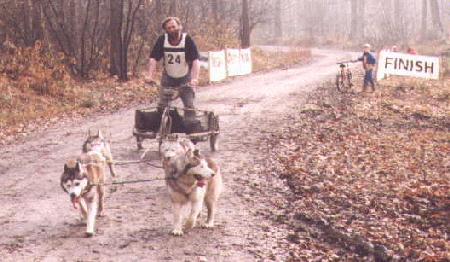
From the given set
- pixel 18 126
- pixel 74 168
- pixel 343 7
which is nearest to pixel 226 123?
pixel 18 126

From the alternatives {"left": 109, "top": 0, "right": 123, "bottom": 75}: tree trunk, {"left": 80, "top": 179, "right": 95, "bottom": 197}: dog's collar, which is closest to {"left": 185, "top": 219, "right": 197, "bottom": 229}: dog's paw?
{"left": 80, "top": 179, "right": 95, "bottom": 197}: dog's collar

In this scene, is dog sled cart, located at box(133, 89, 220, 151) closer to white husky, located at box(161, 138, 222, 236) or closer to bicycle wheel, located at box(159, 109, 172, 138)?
bicycle wheel, located at box(159, 109, 172, 138)

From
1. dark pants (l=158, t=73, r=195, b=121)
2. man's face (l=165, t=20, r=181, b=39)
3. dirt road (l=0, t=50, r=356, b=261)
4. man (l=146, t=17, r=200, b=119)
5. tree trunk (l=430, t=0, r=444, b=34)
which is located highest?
tree trunk (l=430, t=0, r=444, b=34)

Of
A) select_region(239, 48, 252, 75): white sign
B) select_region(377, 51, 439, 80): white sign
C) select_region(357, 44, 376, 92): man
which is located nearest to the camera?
select_region(357, 44, 376, 92): man

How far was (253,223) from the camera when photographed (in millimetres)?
7453

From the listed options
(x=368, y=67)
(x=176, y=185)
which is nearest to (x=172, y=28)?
(x=176, y=185)

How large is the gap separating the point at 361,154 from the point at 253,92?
8.89 meters

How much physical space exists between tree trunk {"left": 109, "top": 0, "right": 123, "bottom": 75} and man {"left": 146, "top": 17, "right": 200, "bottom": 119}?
473 inches

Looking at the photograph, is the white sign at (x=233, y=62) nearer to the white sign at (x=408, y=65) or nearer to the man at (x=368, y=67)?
the white sign at (x=408, y=65)

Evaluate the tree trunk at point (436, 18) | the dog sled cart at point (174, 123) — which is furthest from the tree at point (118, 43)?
the tree trunk at point (436, 18)

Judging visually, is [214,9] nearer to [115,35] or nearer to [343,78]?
[115,35]

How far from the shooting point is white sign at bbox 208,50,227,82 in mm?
25375

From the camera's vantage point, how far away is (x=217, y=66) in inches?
1029

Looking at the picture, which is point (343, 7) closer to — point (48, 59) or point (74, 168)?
point (48, 59)
